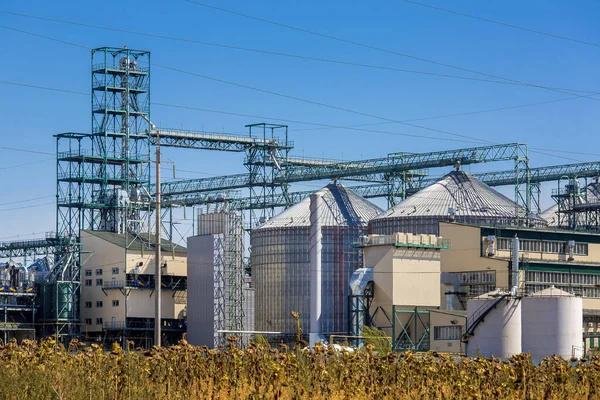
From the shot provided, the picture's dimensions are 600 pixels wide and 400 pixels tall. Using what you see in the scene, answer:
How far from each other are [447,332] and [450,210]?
16.6 metres

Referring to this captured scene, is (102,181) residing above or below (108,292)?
above

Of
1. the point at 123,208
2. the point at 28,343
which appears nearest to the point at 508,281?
the point at 123,208

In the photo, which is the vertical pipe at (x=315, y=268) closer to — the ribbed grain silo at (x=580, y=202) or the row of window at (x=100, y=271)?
the row of window at (x=100, y=271)

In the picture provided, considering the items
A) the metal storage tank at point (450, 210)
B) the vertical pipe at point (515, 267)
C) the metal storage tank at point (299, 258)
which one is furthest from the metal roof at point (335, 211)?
the vertical pipe at point (515, 267)

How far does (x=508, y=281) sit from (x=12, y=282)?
142 feet

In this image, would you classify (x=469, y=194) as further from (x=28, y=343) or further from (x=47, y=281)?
(x=28, y=343)

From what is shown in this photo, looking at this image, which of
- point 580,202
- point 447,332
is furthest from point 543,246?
point 580,202

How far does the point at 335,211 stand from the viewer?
94.0 meters

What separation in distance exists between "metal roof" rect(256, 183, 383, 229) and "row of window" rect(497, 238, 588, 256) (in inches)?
735

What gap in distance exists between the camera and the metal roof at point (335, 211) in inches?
3661

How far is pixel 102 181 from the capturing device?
99250mm

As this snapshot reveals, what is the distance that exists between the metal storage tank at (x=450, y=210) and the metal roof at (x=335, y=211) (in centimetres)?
378

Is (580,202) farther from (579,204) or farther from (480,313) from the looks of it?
(480,313)

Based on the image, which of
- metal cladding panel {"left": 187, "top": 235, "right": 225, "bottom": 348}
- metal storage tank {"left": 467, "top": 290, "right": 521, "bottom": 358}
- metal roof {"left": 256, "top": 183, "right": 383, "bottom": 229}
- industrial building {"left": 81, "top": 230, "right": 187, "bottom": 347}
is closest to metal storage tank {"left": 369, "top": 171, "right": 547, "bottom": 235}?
metal roof {"left": 256, "top": 183, "right": 383, "bottom": 229}
